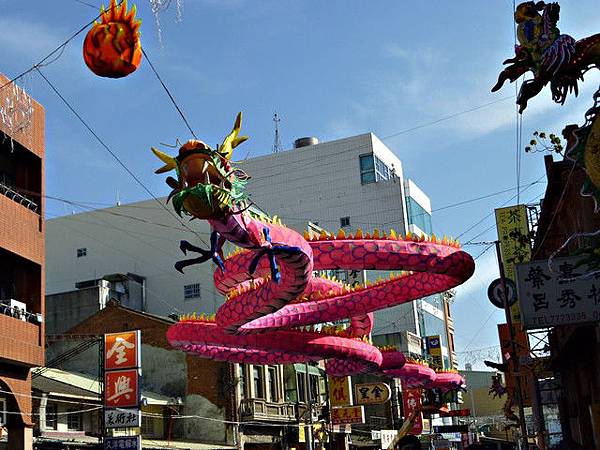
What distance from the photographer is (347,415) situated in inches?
1620

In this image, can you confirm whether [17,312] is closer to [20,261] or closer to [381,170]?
[20,261]

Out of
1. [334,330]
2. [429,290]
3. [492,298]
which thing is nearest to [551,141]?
[429,290]

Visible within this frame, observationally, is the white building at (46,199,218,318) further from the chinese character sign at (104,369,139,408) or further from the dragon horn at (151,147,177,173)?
the dragon horn at (151,147,177,173)

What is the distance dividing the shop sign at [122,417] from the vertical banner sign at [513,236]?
1482 cm

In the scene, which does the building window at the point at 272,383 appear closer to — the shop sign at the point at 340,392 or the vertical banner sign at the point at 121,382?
the shop sign at the point at 340,392

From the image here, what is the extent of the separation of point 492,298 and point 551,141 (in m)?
15.3

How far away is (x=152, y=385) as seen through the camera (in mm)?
41844

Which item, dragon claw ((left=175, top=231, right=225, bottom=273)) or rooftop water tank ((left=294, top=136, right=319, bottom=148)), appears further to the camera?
rooftop water tank ((left=294, top=136, right=319, bottom=148))

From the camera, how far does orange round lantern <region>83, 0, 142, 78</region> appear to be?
11430 mm

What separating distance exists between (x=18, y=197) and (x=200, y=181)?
14.0 metres

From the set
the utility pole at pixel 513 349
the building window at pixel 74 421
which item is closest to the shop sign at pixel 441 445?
the utility pole at pixel 513 349

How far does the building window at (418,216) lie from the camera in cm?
7238

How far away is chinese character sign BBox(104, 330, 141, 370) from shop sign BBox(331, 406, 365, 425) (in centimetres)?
1448

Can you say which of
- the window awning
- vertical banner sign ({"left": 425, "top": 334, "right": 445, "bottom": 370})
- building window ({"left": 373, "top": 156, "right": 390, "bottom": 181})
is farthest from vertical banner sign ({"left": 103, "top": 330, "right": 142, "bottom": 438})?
building window ({"left": 373, "top": 156, "right": 390, "bottom": 181})
